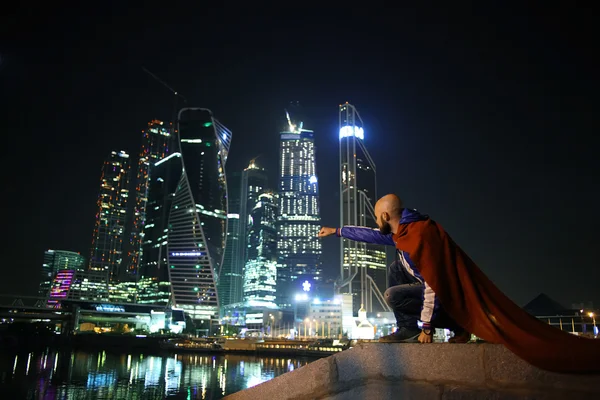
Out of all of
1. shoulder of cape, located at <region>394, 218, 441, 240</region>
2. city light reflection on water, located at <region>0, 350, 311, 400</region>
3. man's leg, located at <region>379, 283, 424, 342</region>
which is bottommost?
city light reflection on water, located at <region>0, 350, 311, 400</region>

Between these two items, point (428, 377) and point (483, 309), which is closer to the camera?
point (483, 309)

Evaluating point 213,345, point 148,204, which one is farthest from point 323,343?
point 148,204

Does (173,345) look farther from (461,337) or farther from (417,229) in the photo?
(417,229)

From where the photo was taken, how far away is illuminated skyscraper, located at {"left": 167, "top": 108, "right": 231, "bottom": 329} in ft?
499

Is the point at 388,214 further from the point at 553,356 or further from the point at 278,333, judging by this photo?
the point at 278,333

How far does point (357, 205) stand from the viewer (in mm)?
153500

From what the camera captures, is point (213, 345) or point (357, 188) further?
point (357, 188)

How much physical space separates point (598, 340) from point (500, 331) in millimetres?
660

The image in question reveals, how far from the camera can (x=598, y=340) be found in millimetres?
3133

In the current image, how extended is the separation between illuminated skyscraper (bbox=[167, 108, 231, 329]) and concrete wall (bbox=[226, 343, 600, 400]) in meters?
150

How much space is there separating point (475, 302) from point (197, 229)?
155 meters

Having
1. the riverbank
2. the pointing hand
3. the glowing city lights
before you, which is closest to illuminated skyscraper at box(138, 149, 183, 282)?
the riverbank

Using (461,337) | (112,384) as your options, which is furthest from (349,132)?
(461,337)

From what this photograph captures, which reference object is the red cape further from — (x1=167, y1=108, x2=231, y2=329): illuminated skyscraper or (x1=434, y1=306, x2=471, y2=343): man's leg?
(x1=167, y1=108, x2=231, y2=329): illuminated skyscraper
